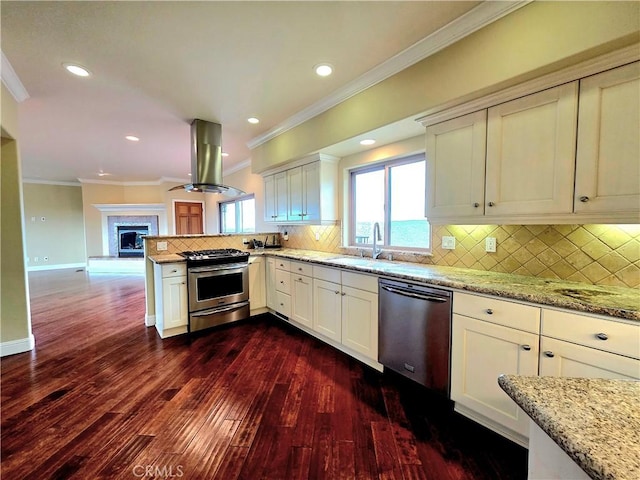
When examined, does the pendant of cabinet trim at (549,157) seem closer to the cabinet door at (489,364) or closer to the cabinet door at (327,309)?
the cabinet door at (489,364)

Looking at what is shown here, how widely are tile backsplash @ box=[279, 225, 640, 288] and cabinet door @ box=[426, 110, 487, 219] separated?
0.39 meters

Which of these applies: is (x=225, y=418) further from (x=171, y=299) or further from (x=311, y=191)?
(x=311, y=191)

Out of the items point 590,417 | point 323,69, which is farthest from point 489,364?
point 323,69

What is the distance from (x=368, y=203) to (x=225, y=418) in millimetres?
2596

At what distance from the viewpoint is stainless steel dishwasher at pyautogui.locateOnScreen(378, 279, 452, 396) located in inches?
75.4

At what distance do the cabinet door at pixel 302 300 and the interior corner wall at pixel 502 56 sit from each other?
1.69 m

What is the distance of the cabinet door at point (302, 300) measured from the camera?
123 inches

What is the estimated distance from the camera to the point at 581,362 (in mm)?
1364

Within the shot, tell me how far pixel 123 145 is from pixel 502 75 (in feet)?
17.6

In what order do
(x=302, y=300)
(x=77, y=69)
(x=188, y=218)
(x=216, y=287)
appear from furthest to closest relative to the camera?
(x=188, y=218)
(x=216, y=287)
(x=302, y=300)
(x=77, y=69)

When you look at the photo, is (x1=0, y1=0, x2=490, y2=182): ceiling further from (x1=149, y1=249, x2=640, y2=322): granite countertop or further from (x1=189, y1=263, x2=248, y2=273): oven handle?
(x1=189, y1=263, x2=248, y2=273): oven handle

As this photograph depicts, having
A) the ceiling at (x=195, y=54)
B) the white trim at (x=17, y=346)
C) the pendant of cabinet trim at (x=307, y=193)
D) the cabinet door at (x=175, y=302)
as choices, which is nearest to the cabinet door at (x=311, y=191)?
the pendant of cabinet trim at (x=307, y=193)

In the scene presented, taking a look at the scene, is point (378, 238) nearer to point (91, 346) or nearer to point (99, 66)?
point (99, 66)

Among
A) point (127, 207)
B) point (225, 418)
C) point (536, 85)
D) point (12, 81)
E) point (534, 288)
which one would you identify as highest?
point (12, 81)
